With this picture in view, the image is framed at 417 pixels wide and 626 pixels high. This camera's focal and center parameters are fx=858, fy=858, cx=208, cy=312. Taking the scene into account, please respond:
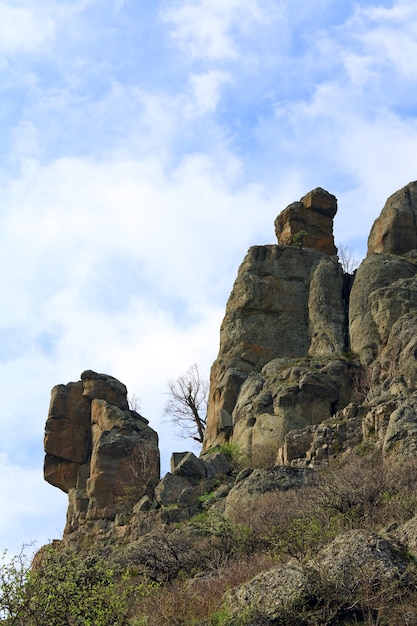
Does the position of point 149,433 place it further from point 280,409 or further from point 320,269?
point 320,269

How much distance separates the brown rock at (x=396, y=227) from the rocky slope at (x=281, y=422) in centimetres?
10

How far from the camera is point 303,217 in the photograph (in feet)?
209

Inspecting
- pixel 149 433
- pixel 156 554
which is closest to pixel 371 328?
pixel 149 433

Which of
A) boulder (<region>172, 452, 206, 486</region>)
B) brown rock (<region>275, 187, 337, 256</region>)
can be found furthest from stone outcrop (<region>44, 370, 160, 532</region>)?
brown rock (<region>275, 187, 337, 256</region>)

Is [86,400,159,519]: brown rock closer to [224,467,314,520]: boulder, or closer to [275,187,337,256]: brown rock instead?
[224,467,314,520]: boulder

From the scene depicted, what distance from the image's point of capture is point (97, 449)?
4722 cm

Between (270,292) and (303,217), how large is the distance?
939 centimetres

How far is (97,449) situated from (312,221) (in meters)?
25.8

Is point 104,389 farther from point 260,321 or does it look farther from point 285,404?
point 285,404

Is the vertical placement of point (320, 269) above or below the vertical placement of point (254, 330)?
above

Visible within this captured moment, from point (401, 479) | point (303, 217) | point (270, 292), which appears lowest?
point (401, 479)

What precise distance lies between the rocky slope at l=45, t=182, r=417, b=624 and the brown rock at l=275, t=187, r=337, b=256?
0.12 m

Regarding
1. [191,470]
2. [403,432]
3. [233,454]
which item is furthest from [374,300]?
[403,432]

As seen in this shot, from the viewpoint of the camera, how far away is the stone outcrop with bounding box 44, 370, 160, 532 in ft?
149
